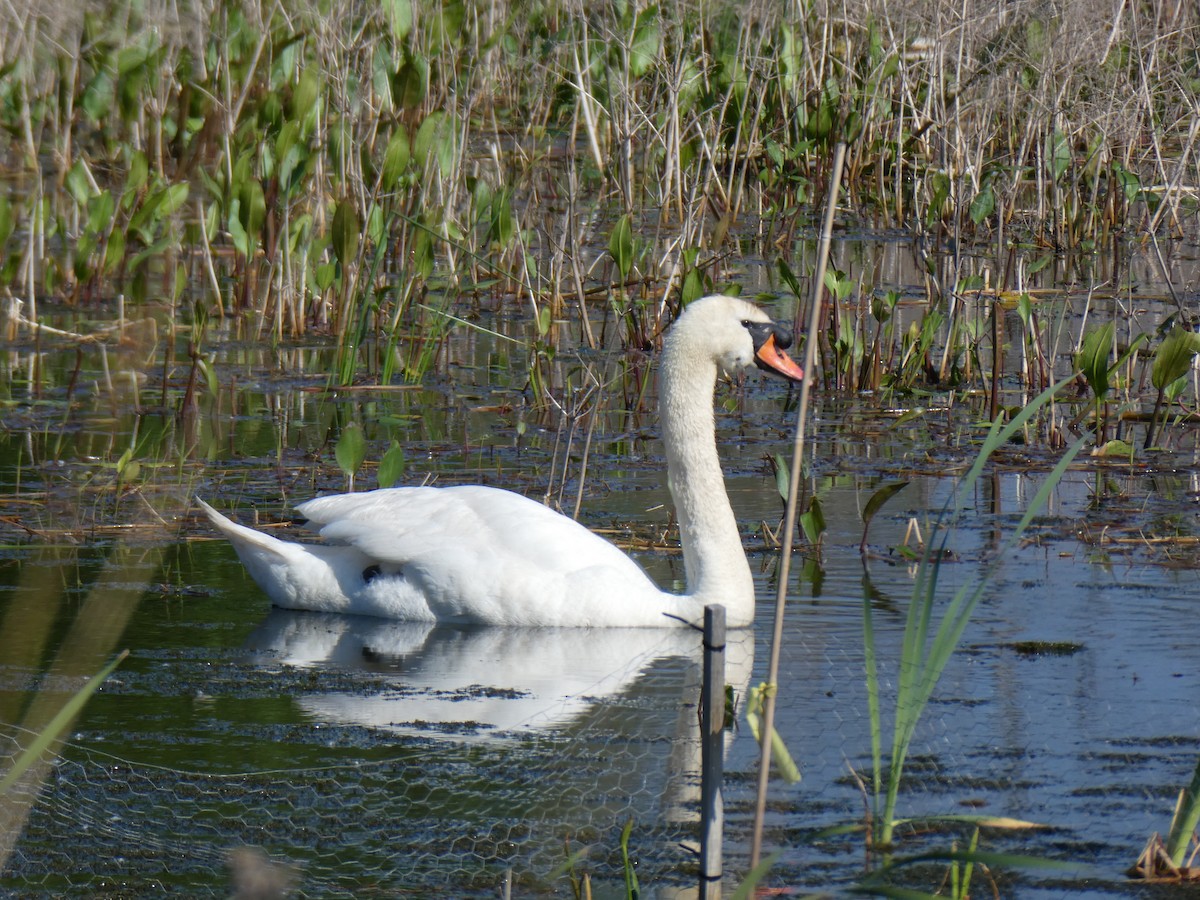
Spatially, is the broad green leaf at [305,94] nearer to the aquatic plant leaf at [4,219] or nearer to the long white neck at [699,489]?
the aquatic plant leaf at [4,219]

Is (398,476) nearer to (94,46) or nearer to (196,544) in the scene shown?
(196,544)

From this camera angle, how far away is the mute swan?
5590 millimetres

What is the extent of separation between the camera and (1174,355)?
23.9 ft

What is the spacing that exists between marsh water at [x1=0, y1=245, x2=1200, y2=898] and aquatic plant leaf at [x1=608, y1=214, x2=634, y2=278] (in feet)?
3.59

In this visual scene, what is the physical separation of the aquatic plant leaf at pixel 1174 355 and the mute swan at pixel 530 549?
1.95 metres

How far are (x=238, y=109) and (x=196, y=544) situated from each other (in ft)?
13.6

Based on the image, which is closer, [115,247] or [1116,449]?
[1116,449]

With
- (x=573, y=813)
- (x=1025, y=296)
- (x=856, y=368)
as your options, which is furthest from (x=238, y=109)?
(x=573, y=813)

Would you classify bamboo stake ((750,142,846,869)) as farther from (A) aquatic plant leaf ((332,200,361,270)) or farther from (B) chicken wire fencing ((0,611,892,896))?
(A) aquatic plant leaf ((332,200,361,270))

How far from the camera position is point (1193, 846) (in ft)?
11.5

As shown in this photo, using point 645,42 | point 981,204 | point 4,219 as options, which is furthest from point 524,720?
point 645,42

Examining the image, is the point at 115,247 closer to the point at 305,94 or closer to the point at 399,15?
the point at 305,94

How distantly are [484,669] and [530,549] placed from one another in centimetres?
56

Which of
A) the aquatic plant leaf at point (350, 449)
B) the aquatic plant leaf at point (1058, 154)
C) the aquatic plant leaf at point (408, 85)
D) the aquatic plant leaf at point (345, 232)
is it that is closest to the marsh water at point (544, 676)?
the aquatic plant leaf at point (350, 449)
